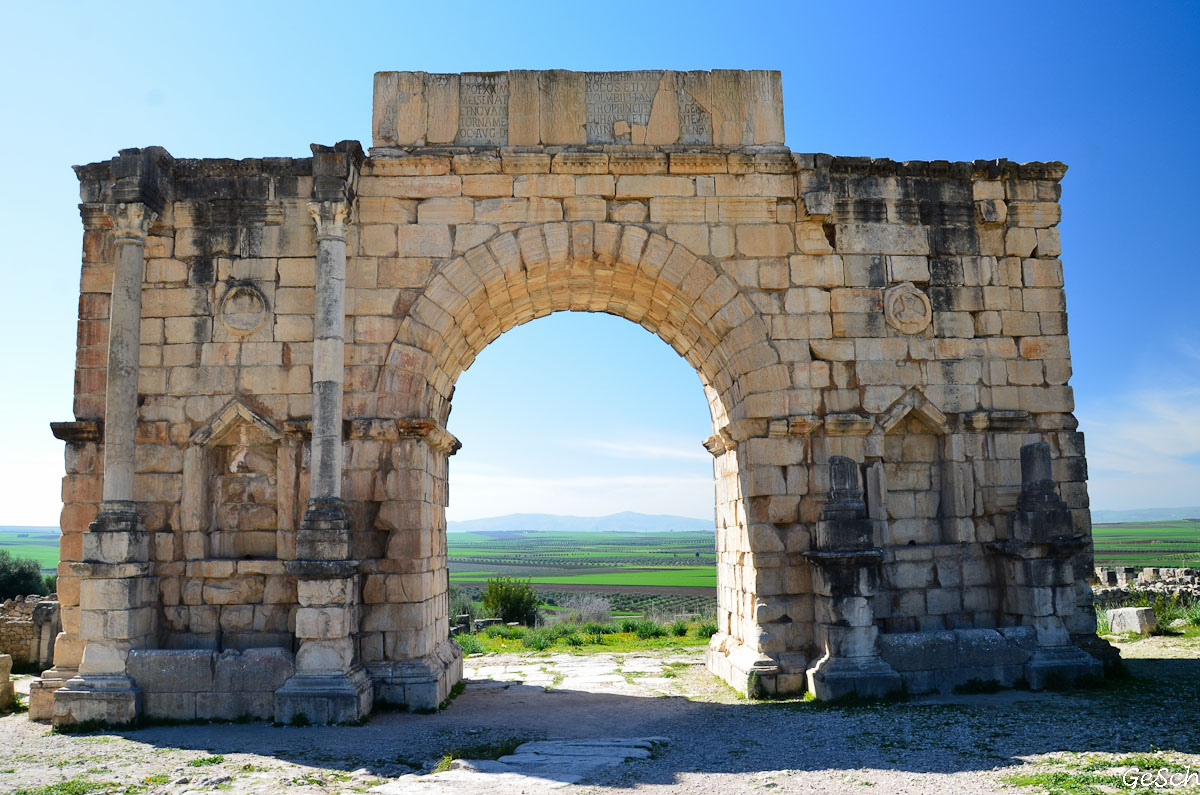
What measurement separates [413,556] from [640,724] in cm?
266

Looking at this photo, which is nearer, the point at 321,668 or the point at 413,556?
the point at 321,668

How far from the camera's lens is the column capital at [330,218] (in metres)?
8.45

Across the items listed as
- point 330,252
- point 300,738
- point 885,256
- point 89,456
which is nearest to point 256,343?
point 330,252

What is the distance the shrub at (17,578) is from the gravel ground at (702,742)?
15208 mm

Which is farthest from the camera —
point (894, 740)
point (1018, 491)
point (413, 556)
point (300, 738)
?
point (1018, 491)

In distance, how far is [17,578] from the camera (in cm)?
2103

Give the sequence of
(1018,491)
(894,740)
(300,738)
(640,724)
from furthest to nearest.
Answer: (1018,491)
(640,724)
(300,738)
(894,740)

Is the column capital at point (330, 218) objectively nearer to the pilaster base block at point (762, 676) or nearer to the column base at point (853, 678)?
the pilaster base block at point (762, 676)

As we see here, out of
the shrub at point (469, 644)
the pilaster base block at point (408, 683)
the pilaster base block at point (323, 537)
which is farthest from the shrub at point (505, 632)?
the pilaster base block at point (323, 537)

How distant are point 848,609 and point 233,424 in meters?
6.28

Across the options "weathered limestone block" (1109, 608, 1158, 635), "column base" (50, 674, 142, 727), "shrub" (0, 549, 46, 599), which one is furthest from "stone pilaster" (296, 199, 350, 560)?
"shrub" (0, 549, 46, 599)

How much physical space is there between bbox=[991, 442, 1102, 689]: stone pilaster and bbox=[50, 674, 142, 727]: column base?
27.5ft

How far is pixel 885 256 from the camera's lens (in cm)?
921

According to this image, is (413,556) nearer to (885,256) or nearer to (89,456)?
(89,456)
